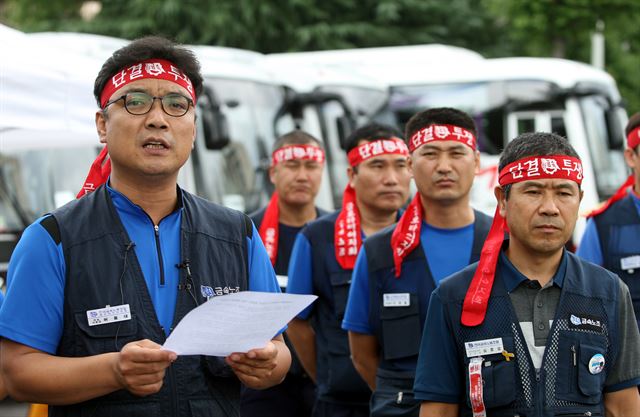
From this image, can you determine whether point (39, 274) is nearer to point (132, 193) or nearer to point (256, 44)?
point (132, 193)

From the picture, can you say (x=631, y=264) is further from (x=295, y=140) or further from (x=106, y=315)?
(x=106, y=315)

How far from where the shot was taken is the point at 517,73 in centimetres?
2072

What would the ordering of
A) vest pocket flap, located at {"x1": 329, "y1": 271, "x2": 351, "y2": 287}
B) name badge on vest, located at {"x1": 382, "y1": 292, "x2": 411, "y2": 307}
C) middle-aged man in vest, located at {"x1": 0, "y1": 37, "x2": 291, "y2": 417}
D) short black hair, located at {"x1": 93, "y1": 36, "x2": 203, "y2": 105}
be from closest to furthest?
middle-aged man in vest, located at {"x1": 0, "y1": 37, "x2": 291, "y2": 417}, short black hair, located at {"x1": 93, "y1": 36, "x2": 203, "y2": 105}, name badge on vest, located at {"x1": 382, "y1": 292, "x2": 411, "y2": 307}, vest pocket flap, located at {"x1": 329, "y1": 271, "x2": 351, "y2": 287}

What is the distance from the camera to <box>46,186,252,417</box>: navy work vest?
12.3 ft

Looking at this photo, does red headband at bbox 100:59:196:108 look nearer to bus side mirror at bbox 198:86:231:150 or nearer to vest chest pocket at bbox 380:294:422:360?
vest chest pocket at bbox 380:294:422:360

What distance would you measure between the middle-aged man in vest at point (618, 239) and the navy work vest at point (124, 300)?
10.8ft

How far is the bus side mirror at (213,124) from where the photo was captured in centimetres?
1555

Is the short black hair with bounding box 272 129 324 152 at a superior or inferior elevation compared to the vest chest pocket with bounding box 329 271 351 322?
superior

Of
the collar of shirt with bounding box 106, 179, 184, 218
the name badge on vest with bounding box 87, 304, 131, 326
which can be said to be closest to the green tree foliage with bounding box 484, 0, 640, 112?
the collar of shirt with bounding box 106, 179, 184, 218

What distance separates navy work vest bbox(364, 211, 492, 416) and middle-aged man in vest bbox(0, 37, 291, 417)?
189 cm

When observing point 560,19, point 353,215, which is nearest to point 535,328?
point 353,215

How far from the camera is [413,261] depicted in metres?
6.14

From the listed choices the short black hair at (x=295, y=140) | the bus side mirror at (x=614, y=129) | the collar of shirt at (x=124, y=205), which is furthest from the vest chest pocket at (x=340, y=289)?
the bus side mirror at (x=614, y=129)

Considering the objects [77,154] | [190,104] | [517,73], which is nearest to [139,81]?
[190,104]
